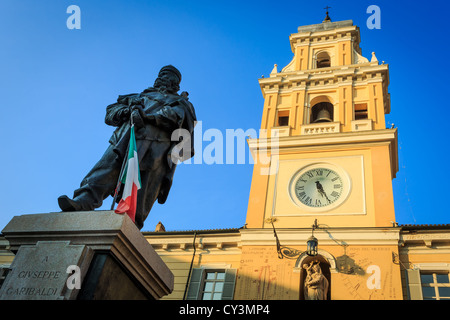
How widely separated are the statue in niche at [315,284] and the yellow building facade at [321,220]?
0.05 metres

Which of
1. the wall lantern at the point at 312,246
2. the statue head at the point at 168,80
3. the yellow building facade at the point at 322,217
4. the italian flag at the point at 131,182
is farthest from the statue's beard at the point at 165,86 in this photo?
the yellow building facade at the point at 322,217

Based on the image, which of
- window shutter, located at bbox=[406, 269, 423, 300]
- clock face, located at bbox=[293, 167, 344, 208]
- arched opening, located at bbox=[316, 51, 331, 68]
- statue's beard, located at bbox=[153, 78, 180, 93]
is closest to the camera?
statue's beard, located at bbox=[153, 78, 180, 93]

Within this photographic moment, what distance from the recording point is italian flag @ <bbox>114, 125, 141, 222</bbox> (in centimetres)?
366

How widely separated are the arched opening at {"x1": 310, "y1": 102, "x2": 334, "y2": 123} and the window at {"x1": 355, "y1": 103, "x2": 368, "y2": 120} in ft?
3.75

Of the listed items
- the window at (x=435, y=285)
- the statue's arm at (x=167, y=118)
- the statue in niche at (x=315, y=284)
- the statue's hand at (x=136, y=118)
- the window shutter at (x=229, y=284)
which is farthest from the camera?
the window shutter at (x=229, y=284)

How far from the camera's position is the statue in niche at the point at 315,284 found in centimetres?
1327

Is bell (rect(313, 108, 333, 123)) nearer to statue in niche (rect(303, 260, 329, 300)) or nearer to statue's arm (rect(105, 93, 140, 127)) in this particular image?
statue in niche (rect(303, 260, 329, 300))

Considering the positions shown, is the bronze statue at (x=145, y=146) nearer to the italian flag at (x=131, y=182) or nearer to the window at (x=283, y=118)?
the italian flag at (x=131, y=182)

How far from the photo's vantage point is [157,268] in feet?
12.6

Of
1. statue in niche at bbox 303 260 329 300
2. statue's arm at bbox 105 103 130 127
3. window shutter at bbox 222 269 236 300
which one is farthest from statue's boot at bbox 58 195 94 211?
window shutter at bbox 222 269 236 300

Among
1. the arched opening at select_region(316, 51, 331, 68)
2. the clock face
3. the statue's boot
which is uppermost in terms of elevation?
the arched opening at select_region(316, 51, 331, 68)

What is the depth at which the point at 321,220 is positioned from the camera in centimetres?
1593
